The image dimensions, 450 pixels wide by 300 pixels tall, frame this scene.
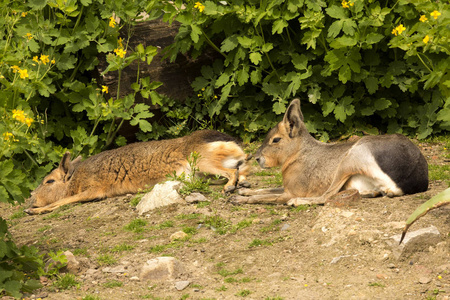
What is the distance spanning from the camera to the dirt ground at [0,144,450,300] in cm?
450

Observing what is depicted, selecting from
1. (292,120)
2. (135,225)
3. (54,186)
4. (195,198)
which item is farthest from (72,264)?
(54,186)

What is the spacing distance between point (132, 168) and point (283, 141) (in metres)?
2.14

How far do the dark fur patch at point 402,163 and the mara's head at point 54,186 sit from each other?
417cm

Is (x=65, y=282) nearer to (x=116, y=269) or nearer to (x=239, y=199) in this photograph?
(x=116, y=269)

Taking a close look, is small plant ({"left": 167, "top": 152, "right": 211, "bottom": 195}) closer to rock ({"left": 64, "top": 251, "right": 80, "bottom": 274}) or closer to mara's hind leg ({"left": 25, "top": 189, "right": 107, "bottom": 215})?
mara's hind leg ({"left": 25, "top": 189, "right": 107, "bottom": 215})

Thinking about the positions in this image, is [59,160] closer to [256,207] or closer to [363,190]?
[256,207]

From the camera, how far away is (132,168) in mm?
7875

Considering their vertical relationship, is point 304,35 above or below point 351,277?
above

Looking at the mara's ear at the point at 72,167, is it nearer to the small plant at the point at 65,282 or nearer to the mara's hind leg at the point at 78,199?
the mara's hind leg at the point at 78,199

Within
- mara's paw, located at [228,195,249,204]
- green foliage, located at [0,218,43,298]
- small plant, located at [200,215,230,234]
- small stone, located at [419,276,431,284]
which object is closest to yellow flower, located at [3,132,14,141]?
green foliage, located at [0,218,43,298]

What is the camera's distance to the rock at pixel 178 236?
224 inches

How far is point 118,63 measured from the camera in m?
7.99

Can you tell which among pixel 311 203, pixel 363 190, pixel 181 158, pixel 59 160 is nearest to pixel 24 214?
pixel 59 160

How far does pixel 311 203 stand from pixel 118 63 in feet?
10.8
